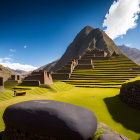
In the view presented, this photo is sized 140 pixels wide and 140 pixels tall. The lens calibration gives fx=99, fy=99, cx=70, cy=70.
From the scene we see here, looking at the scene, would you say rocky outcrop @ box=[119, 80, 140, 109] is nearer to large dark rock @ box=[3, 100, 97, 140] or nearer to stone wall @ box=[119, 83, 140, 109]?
stone wall @ box=[119, 83, 140, 109]

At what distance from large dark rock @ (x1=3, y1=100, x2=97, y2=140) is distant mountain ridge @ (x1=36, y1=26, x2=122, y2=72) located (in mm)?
106919

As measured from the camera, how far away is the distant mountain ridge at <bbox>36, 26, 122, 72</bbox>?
368 ft

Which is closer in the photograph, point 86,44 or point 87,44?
point 87,44

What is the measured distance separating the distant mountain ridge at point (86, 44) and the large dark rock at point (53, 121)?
107m

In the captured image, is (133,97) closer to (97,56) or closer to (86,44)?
(97,56)

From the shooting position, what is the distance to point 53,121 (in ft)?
Answer: 11.4

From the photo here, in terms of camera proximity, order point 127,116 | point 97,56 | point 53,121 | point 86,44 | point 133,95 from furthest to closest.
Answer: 1. point 86,44
2. point 97,56
3. point 133,95
4. point 127,116
5. point 53,121

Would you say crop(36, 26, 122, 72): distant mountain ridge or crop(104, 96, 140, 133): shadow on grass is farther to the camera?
crop(36, 26, 122, 72): distant mountain ridge

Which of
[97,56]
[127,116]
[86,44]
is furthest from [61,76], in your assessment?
[86,44]

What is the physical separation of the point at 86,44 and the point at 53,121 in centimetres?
12541

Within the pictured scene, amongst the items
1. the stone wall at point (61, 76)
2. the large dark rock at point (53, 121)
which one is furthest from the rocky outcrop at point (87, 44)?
the large dark rock at point (53, 121)

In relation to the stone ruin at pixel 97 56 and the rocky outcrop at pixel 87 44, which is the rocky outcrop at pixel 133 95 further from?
the rocky outcrop at pixel 87 44

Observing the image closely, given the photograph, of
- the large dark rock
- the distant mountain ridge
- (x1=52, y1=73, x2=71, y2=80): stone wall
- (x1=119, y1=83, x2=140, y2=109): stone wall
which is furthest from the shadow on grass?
the distant mountain ridge

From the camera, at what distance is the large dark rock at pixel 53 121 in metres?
3.30
